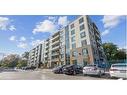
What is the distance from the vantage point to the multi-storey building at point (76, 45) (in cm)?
1203

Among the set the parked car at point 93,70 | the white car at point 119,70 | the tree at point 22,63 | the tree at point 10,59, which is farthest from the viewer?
the tree at point 22,63

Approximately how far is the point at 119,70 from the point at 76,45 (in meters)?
2.35

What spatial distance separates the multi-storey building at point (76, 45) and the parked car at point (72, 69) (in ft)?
0.78

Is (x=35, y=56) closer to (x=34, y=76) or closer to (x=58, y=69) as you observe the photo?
(x=34, y=76)

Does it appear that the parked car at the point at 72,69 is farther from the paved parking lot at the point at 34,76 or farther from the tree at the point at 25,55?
the tree at the point at 25,55

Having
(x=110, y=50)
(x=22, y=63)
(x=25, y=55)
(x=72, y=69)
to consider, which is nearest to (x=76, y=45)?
(x=72, y=69)

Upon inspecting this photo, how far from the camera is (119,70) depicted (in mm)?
11281

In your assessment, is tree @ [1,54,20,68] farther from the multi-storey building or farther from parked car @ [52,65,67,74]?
parked car @ [52,65,67,74]

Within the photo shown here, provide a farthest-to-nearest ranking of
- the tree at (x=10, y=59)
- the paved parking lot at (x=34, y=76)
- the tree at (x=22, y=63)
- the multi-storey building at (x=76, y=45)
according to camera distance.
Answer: the tree at (x=22, y=63)
the multi-storey building at (x=76, y=45)
the tree at (x=10, y=59)
the paved parking lot at (x=34, y=76)

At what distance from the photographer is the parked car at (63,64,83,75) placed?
1243cm

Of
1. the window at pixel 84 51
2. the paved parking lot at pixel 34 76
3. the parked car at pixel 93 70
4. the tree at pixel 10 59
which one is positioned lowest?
the paved parking lot at pixel 34 76

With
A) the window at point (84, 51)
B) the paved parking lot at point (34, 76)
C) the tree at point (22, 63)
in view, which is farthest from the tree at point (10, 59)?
the window at point (84, 51)
